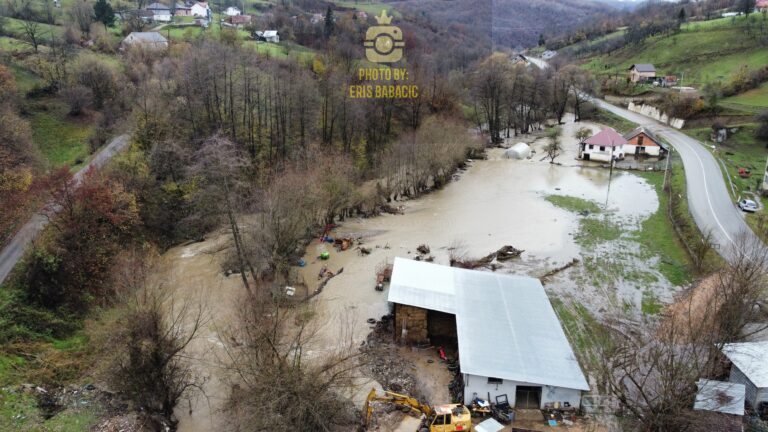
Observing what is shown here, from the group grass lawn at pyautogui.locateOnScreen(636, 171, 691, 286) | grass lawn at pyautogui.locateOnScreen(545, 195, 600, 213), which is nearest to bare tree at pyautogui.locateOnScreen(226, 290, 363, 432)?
grass lawn at pyautogui.locateOnScreen(636, 171, 691, 286)

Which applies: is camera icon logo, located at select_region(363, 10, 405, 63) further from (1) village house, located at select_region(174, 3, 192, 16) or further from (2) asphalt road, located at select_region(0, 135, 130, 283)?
(2) asphalt road, located at select_region(0, 135, 130, 283)

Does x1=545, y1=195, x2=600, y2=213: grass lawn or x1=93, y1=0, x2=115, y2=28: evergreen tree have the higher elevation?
x1=93, y1=0, x2=115, y2=28: evergreen tree

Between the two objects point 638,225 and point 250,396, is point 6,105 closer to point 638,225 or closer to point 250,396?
point 250,396

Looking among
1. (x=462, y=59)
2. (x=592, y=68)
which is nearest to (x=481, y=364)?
(x=462, y=59)

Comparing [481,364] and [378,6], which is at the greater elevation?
[378,6]

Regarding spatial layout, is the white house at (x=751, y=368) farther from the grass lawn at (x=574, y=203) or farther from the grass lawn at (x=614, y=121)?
the grass lawn at (x=614, y=121)

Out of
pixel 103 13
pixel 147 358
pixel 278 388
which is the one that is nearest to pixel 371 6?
pixel 103 13

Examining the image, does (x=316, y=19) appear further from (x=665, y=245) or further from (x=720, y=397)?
(x=720, y=397)
